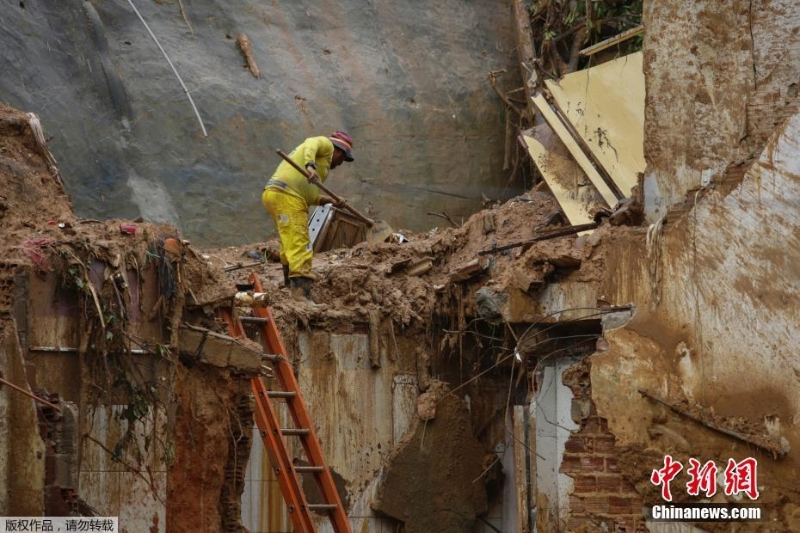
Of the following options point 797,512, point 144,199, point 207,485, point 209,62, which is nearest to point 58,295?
point 207,485

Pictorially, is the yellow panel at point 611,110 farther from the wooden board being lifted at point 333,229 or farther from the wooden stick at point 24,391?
the wooden stick at point 24,391

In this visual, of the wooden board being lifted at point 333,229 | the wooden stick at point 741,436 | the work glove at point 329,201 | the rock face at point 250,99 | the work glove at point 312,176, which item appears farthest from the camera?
the rock face at point 250,99

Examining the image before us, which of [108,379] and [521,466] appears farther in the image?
[521,466]

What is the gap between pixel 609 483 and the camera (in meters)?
10.1

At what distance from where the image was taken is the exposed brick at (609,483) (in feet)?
33.0

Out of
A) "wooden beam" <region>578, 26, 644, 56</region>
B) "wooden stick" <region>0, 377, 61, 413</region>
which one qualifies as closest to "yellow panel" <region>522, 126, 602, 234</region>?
"wooden beam" <region>578, 26, 644, 56</region>

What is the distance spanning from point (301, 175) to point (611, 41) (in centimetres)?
447

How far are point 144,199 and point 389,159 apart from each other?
10.3ft

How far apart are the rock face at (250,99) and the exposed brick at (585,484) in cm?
616

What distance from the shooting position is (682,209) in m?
10.2

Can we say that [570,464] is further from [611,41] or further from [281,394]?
[611,41]

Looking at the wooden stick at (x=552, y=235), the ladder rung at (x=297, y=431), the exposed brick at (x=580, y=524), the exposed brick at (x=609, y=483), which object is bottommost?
the exposed brick at (x=580, y=524)

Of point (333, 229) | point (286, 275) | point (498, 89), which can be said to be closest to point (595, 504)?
point (286, 275)

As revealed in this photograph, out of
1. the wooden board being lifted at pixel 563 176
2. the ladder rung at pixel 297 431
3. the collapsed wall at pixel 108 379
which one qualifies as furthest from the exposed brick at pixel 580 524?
the wooden board being lifted at pixel 563 176
